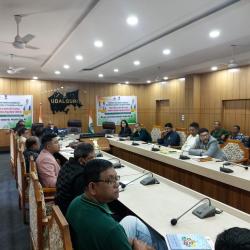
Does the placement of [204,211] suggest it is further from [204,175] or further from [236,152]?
[236,152]

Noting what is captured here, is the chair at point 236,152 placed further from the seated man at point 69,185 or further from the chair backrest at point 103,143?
the seated man at point 69,185

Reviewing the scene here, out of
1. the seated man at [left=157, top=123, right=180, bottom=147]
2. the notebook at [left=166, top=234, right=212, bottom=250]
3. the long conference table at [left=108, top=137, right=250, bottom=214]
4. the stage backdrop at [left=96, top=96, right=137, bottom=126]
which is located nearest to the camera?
the notebook at [left=166, top=234, right=212, bottom=250]

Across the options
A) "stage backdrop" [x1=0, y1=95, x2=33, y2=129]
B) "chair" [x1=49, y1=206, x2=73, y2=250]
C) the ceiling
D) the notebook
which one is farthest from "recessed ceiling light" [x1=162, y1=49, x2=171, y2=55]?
"stage backdrop" [x1=0, y1=95, x2=33, y2=129]

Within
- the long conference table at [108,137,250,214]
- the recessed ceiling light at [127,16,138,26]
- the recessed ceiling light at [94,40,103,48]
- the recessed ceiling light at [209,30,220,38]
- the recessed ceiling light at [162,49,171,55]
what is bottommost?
the long conference table at [108,137,250,214]

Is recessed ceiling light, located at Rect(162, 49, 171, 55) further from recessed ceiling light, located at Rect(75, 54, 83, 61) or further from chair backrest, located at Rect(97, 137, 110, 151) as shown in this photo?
chair backrest, located at Rect(97, 137, 110, 151)

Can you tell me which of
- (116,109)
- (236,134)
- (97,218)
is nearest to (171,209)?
(97,218)

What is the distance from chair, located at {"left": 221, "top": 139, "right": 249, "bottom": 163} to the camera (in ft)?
14.6

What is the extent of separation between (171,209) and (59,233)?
1.03m

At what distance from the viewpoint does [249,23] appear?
3441mm

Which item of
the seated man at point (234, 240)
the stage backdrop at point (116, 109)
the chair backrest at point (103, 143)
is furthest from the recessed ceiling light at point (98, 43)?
the stage backdrop at point (116, 109)

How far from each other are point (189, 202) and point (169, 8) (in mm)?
2177

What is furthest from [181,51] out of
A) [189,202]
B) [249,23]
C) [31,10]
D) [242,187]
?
[189,202]

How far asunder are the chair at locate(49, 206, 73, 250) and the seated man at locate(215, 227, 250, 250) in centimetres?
55

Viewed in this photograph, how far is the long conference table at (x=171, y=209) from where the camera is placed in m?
1.58
